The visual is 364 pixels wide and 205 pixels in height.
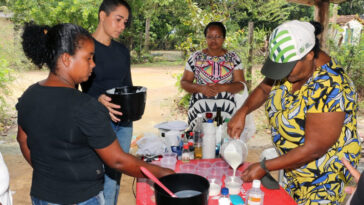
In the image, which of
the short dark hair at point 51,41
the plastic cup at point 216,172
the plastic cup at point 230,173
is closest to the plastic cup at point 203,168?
the plastic cup at point 216,172

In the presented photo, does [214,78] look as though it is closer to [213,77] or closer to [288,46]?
[213,77]

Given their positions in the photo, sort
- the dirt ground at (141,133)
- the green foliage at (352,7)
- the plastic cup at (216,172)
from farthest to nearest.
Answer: the green foliage at (352,7)
the dirt ground at (141,133)
the plastic cup at (216,172)

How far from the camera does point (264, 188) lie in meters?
1.65

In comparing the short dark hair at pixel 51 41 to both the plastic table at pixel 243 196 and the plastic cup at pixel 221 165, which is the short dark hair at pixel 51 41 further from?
the plastic cup at pixel 221 165

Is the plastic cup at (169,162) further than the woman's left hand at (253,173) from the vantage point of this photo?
Yes

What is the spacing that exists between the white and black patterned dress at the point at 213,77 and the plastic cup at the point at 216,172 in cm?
121

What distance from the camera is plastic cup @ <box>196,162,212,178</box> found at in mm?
1858

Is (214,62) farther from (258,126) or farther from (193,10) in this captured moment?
(193,10)

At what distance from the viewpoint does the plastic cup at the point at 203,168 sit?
6.10 feet

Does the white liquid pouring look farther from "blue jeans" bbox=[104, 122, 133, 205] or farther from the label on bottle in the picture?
"blue jeans" bbox=[104, 122, 133, 205]

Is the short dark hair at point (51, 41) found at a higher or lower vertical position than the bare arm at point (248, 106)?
higher

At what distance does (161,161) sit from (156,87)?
9108 millimetres

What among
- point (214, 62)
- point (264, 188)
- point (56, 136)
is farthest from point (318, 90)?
point (214, 62)

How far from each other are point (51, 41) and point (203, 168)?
3.92 ft
